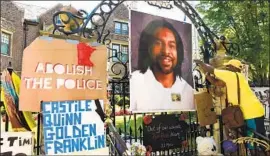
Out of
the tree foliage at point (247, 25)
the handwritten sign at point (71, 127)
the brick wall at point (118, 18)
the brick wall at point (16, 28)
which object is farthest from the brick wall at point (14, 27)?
the tree foliage at point (247, 25)

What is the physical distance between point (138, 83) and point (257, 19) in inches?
158

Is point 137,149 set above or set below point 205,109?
below

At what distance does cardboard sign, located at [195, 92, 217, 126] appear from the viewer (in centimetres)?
441

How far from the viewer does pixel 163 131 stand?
414cm

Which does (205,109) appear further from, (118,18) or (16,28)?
(16,28)

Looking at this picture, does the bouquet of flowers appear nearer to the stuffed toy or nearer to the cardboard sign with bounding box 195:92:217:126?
the stuffed toy

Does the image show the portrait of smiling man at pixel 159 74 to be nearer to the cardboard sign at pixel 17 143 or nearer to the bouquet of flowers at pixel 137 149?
the bouquet of flowers at pixel 137 149

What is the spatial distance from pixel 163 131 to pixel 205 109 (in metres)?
0.71

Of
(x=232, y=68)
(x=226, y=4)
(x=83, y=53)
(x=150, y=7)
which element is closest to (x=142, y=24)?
A: (x=150, y=7)

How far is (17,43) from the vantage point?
11.3ft

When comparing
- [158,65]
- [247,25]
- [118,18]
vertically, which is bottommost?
[158,65]

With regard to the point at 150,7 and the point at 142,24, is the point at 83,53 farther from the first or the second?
the point at 150,7

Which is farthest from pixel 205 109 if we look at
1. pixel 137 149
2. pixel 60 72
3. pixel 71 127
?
pixel 60 72

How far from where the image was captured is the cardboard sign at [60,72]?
301 centimetres
